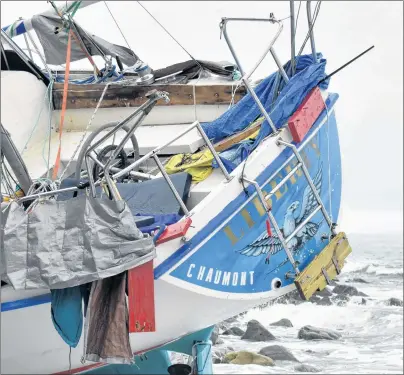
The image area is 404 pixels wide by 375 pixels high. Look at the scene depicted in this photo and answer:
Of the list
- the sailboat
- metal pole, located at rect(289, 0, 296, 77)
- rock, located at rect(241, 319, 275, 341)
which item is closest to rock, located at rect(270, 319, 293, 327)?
rock, located at rect(241, 319, 275, 341)

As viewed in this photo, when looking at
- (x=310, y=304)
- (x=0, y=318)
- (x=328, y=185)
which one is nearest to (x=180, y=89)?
(x=328, y=185)

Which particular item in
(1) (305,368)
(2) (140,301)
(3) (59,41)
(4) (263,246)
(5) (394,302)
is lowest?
(1) (305,368)

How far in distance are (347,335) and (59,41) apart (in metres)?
9.84

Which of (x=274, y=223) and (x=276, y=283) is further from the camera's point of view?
(x=276, y=283)

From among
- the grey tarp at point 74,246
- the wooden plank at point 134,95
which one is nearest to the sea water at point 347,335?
the wooden plank at point 134,95

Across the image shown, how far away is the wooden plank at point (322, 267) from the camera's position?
5500 millimetres

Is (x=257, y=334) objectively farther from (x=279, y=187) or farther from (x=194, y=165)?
(x=279, y=187)

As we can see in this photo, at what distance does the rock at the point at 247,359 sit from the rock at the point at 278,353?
69 centimetres

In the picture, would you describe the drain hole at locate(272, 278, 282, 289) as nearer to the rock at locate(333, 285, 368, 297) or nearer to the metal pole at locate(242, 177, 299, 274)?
the metal pole at locate(242, 177, 299, 274)

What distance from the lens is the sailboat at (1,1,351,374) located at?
4.78 meters

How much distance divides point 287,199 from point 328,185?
73cm

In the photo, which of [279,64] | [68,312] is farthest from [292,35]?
[68,312]

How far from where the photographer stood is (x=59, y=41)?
371 inches

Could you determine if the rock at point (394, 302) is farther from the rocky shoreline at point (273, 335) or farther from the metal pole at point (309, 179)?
the metal pole at point (309, 179)
